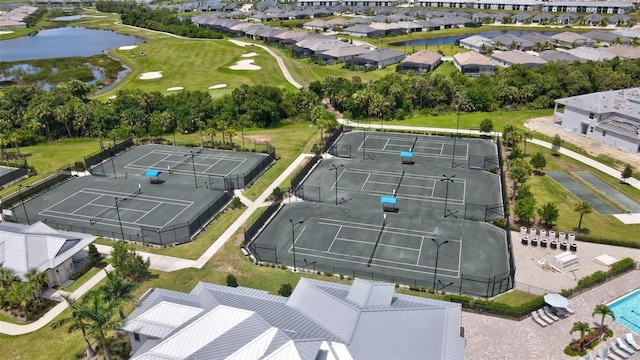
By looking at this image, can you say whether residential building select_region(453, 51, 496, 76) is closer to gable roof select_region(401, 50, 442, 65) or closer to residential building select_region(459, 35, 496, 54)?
gable roof select_region(401, 50, 442, 65)

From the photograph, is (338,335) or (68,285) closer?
(338,335)

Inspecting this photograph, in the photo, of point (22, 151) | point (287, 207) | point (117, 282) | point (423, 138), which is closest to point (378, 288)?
point (117, 282)

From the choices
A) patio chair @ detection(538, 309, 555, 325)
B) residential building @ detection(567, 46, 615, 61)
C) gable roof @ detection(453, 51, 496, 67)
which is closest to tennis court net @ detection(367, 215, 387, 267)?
patio chair @ detection(538, 309, 555, 325)

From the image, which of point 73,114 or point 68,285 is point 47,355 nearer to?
point 68,285

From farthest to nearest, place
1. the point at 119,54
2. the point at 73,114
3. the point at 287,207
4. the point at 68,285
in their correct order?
1. the point at 119,54
2. the point at 73,114
3. the point at 287,207
4. the point at 68,285

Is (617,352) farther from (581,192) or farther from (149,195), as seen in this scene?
(149,195)

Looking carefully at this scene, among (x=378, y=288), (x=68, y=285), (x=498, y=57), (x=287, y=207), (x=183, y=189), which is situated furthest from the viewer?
(x=498, y=57)
